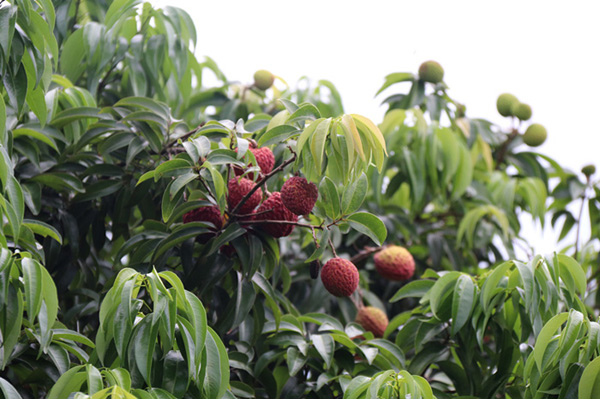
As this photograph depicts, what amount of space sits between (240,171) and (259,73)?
1.04 meters

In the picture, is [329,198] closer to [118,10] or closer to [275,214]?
[275,214]

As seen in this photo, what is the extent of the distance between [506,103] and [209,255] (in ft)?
5.89

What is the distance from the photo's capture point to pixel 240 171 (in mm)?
1632

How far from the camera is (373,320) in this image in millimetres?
2141

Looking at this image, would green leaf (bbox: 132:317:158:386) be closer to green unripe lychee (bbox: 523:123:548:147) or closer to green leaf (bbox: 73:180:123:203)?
green leaf (bbox: 73:180:123:203)

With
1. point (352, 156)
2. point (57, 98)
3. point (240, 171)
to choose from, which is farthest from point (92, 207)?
point (352, 156)

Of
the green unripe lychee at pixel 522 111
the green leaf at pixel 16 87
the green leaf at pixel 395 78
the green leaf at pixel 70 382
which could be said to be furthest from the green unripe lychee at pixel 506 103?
the green leaf at pixel 70 382

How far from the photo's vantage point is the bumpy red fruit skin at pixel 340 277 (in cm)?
158

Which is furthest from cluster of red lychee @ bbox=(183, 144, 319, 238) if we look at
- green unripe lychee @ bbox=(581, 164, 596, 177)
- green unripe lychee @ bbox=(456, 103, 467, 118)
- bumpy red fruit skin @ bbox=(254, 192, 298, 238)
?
green unripe lychee @ bbox=(581, 164, 596, 177)

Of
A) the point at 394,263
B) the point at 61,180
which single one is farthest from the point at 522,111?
the point at 61,180

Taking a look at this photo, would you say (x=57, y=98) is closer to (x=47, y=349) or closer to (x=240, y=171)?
(x=240, y=171)

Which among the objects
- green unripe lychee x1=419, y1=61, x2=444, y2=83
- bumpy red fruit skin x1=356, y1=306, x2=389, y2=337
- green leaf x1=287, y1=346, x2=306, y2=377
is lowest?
bumpy red fruit skin x1=356, y1=306, x2=389, y2=337

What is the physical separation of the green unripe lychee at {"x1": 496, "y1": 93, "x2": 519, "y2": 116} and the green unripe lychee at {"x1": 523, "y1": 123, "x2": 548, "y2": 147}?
0.39 ft

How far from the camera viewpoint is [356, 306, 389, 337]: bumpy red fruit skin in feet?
7.02
